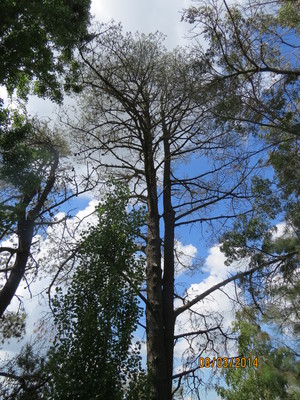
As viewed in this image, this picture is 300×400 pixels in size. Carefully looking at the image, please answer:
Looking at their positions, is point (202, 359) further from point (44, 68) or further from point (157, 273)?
point (44, 68)

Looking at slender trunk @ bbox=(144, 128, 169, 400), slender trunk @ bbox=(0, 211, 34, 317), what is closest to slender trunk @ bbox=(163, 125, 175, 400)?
slender trunk @ bbox=(144, 128, 169, 400)

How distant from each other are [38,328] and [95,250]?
2602 millimetres

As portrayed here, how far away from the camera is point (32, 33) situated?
16.1 feet

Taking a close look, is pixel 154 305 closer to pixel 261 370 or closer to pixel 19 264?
pixel 19 264

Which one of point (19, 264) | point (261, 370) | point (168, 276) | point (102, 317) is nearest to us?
point (102, 317)

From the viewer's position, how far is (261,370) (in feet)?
33.1

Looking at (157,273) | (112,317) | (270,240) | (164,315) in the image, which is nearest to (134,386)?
(112,317)

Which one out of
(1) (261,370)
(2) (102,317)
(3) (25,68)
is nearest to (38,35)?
(3) (25,68)

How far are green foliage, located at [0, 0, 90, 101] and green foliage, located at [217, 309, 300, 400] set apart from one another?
544 centimetres

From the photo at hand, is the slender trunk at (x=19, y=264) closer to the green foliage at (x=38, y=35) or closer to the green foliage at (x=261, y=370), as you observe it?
the green foliage at (x=38, y=35)

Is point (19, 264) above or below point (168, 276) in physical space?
above

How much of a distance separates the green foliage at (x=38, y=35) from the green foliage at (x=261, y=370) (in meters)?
5.44

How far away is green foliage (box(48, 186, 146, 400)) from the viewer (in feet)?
12.1

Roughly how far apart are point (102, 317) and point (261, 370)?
26.5 feet
